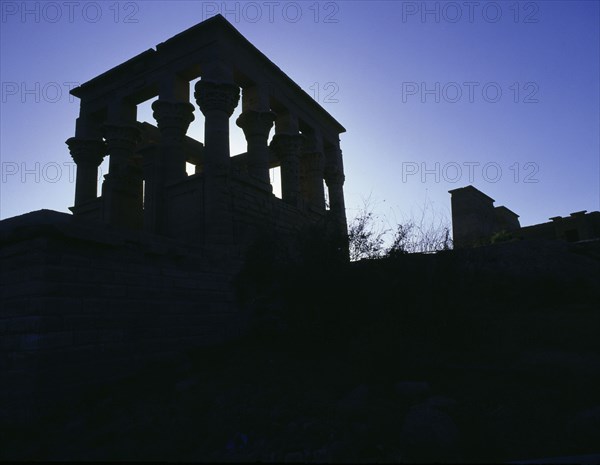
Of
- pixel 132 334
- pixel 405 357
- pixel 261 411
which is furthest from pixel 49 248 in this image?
Answer: pixel 405 357

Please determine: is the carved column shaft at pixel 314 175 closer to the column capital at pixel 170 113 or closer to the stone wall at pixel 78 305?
the column capital at pixel 170 113

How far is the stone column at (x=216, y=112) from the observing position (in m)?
10.6

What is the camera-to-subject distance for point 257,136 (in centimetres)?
1255

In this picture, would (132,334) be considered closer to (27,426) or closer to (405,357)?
(27,426)

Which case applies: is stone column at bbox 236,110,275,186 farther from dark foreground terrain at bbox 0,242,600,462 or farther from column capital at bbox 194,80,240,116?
dark foreground terrain at bbox 0,242,600,462

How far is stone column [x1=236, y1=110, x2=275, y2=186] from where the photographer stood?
12406 millimetres

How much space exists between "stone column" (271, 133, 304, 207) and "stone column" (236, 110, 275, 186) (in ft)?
3.97

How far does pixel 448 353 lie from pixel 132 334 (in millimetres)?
4942

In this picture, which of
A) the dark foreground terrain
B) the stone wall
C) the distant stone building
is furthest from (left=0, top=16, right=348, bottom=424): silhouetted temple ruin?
the distant stone building

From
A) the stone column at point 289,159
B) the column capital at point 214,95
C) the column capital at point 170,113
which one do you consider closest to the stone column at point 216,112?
the column capital at point 214,95

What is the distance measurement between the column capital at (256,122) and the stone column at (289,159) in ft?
4.08

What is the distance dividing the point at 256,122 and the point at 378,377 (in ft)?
29.1

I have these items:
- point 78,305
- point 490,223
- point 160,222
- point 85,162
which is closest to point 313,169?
point 160,222

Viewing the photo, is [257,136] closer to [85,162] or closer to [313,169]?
[313,169]
